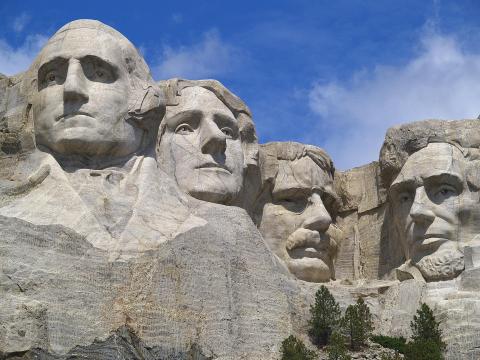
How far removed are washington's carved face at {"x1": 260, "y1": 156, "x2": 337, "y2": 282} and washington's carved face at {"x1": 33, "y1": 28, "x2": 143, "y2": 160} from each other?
2860 millimetres

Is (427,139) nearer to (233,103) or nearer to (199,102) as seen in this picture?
(233,103)

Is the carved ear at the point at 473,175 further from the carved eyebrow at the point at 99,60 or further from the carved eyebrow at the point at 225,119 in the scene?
the carved eyebrow at the point at 99,60

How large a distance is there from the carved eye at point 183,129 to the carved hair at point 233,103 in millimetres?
322

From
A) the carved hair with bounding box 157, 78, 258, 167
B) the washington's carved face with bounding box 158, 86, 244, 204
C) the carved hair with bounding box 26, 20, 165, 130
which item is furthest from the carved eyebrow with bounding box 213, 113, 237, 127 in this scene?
the carved hair with bounding box 26, 20, 165, 130

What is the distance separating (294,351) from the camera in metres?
19.8

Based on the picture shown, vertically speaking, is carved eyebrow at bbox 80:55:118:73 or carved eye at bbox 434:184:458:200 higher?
carved eyebrow at bbox 80:55:118:73

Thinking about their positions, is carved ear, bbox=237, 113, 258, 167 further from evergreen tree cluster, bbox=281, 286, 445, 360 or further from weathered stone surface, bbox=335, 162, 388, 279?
evergreen tree cluster, bbox=281, 286, 445, 360

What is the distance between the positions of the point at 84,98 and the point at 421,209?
464 cm

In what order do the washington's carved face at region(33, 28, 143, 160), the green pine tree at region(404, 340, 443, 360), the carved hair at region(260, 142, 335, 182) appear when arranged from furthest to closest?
the carved hair at region(260, 142, 335, 182)
the washington's carved face at region(33, 28, 143, 160)
the green pine tree at region(404, 340, 443, 360)

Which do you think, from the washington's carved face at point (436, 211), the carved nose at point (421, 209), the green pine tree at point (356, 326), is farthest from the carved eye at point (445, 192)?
the green pine tree at point (356, 326)

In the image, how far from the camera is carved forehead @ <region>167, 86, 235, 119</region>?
74.3ft

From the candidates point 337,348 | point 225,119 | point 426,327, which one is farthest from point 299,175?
point 337,348

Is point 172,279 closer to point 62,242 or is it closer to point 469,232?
point 62,242

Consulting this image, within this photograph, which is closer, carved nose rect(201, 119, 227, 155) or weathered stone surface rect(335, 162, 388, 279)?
carved nose rect(201, 119, 227, 155)
